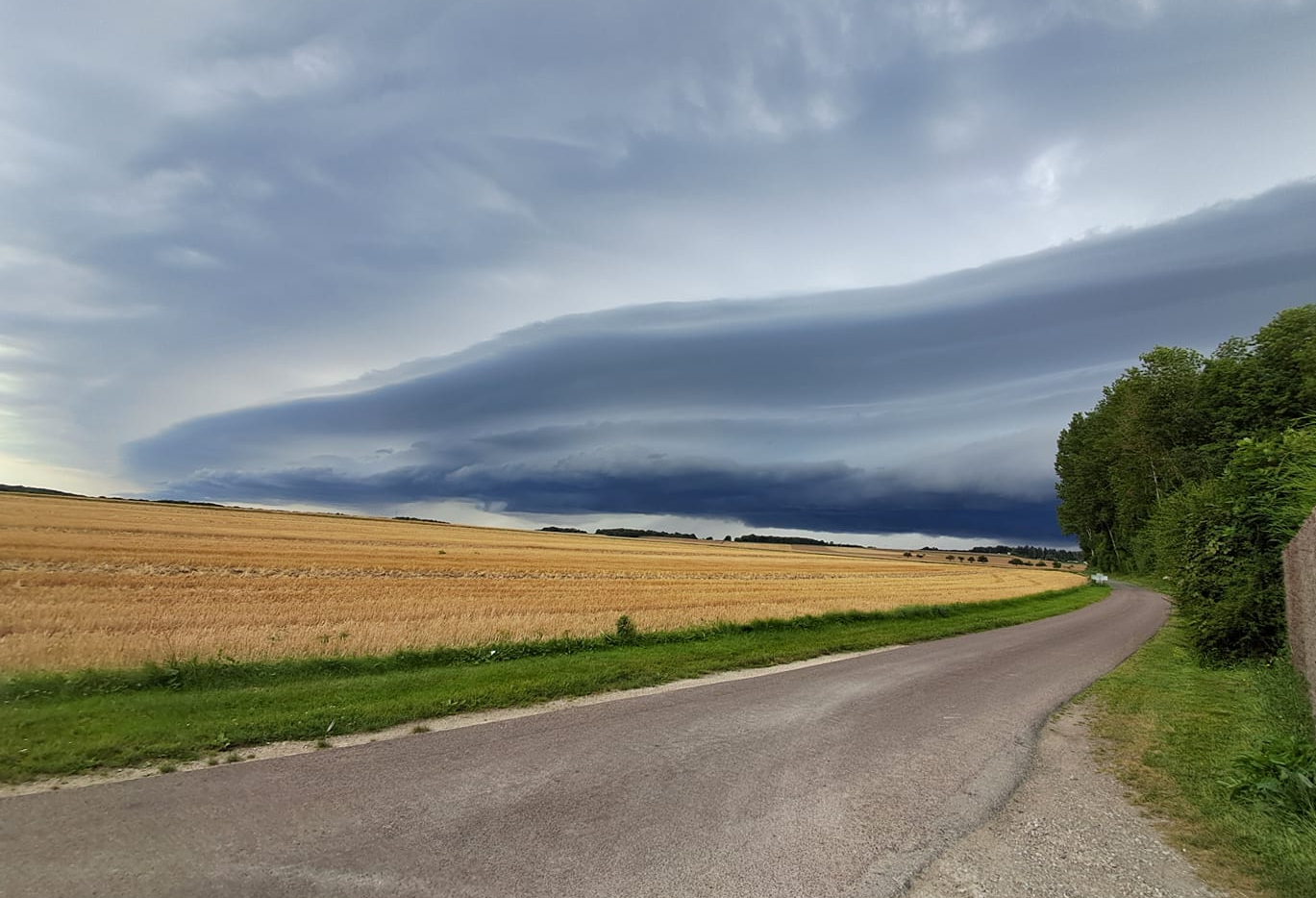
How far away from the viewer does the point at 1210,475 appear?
39.9m

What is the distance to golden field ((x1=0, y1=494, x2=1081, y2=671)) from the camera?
601 inches

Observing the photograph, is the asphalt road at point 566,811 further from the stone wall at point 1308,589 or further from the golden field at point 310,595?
the golden field at point 310,595

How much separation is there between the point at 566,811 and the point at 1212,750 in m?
7.88

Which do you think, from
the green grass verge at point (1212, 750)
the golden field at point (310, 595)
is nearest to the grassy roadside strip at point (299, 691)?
the golden field at point (310, 595)

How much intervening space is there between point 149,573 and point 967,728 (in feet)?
104

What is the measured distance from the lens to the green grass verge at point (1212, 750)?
5297 mm

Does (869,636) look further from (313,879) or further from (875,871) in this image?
(313,879)

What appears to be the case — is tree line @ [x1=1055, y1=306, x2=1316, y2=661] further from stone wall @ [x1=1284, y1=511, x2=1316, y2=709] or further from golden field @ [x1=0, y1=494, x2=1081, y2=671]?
golden field @ [x1=0, y1=494, x2=1081, y2=671]

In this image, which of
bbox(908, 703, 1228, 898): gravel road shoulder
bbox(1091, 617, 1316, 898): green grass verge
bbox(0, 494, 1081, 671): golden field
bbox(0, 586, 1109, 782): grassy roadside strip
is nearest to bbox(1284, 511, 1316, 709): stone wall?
bbox(1091, 617, 1316, 898): green grass verge

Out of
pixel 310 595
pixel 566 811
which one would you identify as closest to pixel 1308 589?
pixel 566 811

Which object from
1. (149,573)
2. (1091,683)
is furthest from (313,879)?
(149,573)

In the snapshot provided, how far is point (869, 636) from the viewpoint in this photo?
20.5m

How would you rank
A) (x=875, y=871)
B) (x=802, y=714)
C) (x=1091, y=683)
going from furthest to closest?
1. (x=1091, y=683)
2. (x=802, y=714)
3. (x=875, y=871)

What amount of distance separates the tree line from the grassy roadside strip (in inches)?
317
